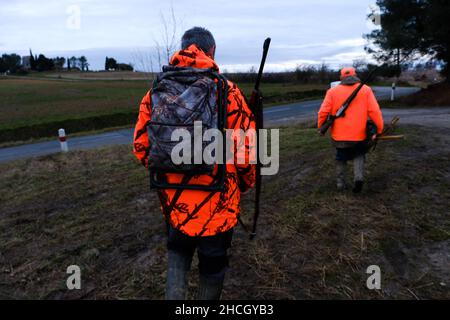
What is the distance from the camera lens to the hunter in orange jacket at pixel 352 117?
474 centimetres

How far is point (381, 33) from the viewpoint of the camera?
75.8 feet

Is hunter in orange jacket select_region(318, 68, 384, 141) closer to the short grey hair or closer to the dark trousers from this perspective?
the short grey hair

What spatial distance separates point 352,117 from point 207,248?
10.5ft

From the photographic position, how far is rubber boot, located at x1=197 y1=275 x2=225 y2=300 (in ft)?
8.00

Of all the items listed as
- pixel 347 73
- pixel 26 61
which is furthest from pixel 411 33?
pixel 26 61

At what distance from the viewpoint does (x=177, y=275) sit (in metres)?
2.47

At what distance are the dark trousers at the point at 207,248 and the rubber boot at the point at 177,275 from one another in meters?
0.03

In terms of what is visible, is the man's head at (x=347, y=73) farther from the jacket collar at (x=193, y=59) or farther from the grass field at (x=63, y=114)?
the grass field at (x=63, y=114)

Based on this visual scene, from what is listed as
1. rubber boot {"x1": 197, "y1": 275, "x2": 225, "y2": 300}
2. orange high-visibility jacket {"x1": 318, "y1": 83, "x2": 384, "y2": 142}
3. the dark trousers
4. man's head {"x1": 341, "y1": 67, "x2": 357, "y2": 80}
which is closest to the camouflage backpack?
the dark trousers

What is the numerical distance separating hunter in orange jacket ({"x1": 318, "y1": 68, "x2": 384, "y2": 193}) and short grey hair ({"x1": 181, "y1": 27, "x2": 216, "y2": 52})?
9.34ft

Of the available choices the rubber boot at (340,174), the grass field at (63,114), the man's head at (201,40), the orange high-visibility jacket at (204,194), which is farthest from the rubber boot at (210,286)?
the grass field at (63,114)

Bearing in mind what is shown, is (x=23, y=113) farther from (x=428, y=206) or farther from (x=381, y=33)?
(x=428, y=206)
